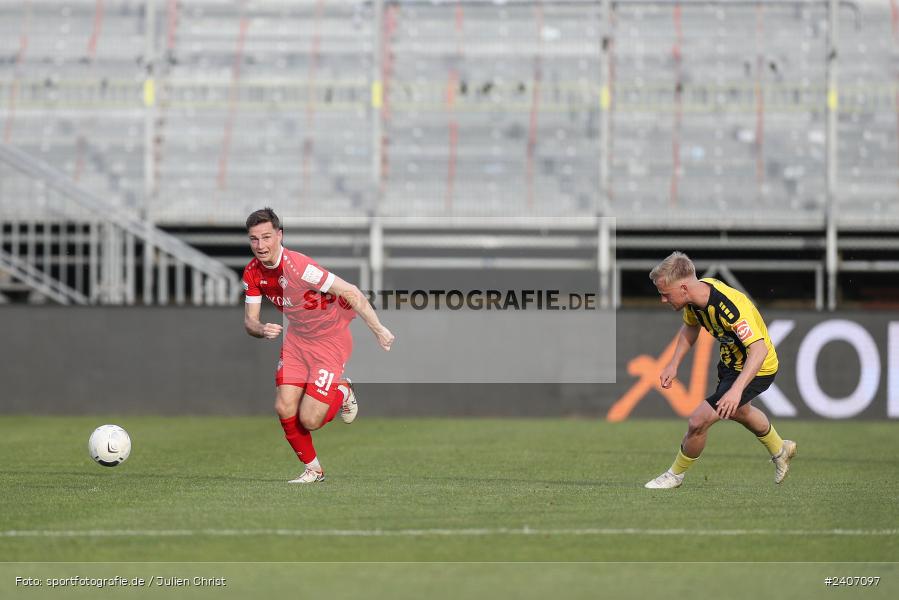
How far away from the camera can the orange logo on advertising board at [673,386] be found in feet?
65.3

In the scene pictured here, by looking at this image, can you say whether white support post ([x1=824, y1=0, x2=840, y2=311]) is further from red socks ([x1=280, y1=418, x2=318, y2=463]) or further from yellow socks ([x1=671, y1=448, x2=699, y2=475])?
red socks ([x1=280, y1=418, x2=318, y2=463])

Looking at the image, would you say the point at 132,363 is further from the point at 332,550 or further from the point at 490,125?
the point at 332,550

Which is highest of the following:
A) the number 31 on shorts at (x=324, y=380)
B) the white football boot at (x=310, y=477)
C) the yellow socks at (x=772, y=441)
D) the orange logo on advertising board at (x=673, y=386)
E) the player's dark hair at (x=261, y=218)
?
the player's dark hair at (x=261, y=218)

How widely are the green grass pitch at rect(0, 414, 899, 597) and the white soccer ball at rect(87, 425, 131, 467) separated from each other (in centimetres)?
19

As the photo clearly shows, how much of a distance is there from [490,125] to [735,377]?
19695 mm

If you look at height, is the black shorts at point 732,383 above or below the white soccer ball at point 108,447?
above

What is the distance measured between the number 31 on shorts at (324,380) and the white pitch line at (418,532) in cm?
283

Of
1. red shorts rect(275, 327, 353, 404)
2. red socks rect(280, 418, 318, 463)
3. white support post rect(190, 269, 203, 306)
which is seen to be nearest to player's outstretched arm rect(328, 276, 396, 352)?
red shorts rect(275, 327, 353, 404)

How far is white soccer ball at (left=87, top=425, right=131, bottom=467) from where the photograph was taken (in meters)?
11.1

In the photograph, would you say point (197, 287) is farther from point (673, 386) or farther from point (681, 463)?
point (681, 463)

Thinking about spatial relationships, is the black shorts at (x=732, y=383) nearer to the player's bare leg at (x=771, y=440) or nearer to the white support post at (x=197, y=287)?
the player's bare leg at (x=771, y=440)

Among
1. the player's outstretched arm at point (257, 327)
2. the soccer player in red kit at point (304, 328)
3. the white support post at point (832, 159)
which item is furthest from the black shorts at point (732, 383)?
the white support post at point (832, 159)

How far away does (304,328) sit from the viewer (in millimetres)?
10906

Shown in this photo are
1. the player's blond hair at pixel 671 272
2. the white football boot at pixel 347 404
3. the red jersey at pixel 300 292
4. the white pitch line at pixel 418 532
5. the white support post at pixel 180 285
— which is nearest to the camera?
the white pitch line at pixel 418 532
